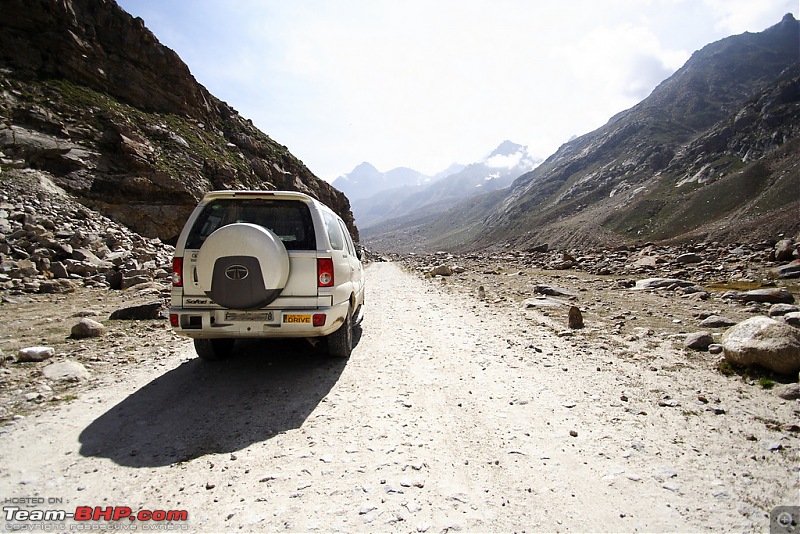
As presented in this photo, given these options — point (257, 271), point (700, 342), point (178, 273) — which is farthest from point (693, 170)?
point (178, 273)

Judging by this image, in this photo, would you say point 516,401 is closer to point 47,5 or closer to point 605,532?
point 605,532

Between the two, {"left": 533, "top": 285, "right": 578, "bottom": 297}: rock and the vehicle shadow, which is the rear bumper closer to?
the vehicle shadow

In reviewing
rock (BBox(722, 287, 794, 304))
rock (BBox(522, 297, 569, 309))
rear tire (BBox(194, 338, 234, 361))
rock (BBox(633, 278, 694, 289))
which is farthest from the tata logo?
rock (BBox(633, 278, 694, 289))

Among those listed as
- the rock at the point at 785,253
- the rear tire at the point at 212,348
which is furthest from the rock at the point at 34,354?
the rock at the point at 785,253

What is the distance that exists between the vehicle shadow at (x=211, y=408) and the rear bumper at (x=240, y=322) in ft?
2.63

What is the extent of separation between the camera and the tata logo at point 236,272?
4668 mm

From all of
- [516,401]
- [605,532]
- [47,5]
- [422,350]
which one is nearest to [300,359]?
[422,350]

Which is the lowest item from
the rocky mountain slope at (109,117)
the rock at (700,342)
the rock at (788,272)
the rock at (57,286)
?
the rock at (700,342)

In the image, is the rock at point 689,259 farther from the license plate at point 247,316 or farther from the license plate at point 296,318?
the license plate at point 247,316

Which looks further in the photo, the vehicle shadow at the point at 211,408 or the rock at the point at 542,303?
the rock at the point at 542,303

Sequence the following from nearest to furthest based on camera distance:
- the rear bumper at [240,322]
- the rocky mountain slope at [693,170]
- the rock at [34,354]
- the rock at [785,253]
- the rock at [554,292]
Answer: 1. the rear bumper at [240,322]
2. the rock at [34,354]
3. the rock at [554,292]
4. the rock at [785,253]
5. the rocky mountain slope at [693,170]

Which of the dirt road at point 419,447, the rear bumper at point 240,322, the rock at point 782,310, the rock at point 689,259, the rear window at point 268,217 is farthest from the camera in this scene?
the rock at point 689,259

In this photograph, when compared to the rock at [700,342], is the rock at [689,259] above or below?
above

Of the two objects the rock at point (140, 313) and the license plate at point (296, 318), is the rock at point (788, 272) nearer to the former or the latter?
the license plate at point (296, 318)
